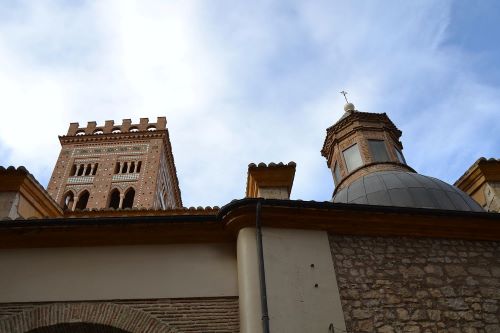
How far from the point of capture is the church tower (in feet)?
29.2

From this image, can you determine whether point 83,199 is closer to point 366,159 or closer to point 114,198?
point 114,198

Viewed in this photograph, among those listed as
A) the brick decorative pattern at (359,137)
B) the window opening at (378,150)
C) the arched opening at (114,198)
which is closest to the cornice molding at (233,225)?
the brick decorative pattern at (359,137)

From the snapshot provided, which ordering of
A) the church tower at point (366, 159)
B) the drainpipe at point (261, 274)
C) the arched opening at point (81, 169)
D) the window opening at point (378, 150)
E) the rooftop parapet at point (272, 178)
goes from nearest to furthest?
the drainpipe at point (261, 274)
the rooftop parapet at point (272, 178)
the church tower at point (366, 159)
the window opening at point (378, 150)
the arched opening at point (81, 169)

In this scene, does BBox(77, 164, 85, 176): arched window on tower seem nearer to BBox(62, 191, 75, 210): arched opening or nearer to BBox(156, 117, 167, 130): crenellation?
BBox(62, 191, 75, 210): arched opening

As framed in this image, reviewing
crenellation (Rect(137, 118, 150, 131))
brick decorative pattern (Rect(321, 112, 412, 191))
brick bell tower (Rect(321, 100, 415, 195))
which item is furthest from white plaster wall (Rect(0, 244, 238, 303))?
crenellation (Rect(137, 118, 150, 131))

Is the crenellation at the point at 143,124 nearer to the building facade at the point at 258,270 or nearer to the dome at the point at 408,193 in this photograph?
the dome at the point at 408,193

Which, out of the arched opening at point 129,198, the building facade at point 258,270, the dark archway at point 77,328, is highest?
the arched opening at point 129,198

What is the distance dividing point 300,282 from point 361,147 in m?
8.89

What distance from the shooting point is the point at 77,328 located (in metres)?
5.04

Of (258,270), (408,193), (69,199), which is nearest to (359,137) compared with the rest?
(408,193)

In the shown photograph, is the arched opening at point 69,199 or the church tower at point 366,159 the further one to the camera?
the arched opening at point 69,199

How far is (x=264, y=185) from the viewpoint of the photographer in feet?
22.5

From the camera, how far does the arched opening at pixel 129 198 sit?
3080cm

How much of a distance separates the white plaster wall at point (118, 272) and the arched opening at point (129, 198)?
84.5 feet
